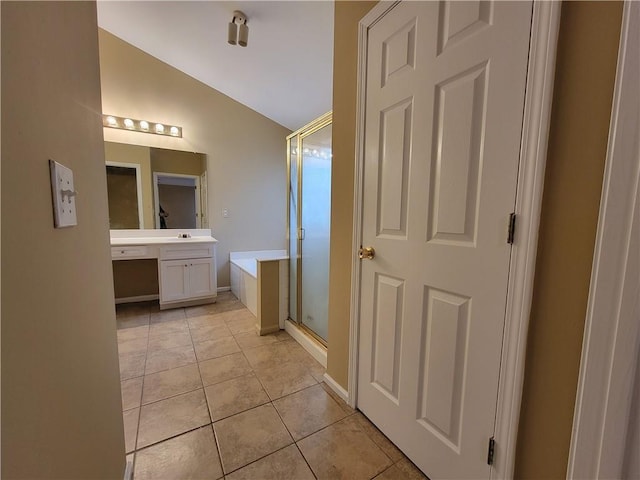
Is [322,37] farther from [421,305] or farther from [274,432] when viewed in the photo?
[274,432]

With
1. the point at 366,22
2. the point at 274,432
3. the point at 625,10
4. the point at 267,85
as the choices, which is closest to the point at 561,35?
the point at 625,10

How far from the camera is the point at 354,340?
1.44 metres

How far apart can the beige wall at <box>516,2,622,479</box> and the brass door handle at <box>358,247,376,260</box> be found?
2.15ft

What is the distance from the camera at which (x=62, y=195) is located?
1.71ft

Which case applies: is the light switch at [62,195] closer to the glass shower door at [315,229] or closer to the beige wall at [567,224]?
the beige wall at [567,224]

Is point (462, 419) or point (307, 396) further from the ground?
point (462, 419)

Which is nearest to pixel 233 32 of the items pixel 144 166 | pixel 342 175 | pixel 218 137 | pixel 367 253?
pixel 218 137

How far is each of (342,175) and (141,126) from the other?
2926 mm

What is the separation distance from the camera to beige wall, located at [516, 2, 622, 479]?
0.63 meters

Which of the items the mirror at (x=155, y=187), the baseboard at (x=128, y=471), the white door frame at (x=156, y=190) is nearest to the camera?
the baseboard at (x=128, y=471)

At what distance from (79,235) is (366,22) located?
4.81ft

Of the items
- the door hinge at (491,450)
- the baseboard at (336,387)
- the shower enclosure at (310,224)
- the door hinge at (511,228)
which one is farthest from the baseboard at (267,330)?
the door hinge at (511,228)

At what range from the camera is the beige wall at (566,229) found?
632 mm

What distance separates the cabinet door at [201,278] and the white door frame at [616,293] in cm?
318
